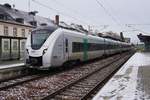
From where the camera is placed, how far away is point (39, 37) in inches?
688

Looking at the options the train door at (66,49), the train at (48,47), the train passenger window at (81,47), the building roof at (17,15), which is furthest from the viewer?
the building roof at (17,15)

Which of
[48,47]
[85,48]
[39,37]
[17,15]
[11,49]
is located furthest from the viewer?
[17,15]

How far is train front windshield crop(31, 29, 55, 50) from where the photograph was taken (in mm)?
17131

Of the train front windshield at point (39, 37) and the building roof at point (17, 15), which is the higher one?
the building roof at point (17, 15)

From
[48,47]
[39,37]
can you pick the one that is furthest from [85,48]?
[48,47]

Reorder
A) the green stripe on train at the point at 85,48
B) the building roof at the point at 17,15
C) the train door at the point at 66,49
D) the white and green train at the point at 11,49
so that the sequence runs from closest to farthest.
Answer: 1. the train door at the point at 66,49
2. the green stripe on train at the point at 85,48
3. the white and green train at the point at 11,49
4. the building roof at the point at 17,15

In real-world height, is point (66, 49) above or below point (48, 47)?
below

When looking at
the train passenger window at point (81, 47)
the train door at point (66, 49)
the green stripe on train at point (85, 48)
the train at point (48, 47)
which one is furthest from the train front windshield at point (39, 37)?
the green stripe on train at point (85, 48)

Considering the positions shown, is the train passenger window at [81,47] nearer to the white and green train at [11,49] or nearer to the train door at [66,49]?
the train door at [66,49]

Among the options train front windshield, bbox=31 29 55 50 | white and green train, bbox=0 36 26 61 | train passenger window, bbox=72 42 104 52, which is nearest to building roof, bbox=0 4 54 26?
white and green train, bbox=0 36 26 61

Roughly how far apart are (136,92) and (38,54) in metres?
7.19

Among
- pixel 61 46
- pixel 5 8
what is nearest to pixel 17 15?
pixel 5 8

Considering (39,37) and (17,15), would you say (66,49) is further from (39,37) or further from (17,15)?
Result: (17,15)

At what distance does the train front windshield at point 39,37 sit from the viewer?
17.1m
